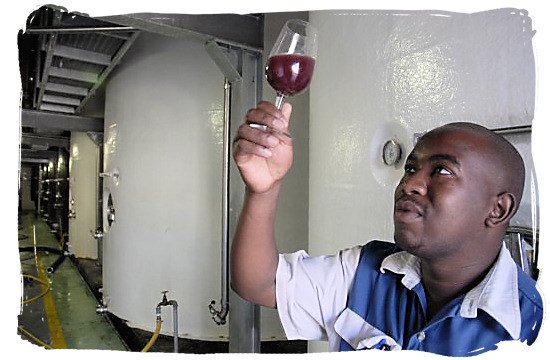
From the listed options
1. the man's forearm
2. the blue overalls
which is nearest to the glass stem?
the man's forearm

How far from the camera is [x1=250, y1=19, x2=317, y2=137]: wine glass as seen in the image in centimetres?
49

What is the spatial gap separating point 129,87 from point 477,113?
0.82 meters

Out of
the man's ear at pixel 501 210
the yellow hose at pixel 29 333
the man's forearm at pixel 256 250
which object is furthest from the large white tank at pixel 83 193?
the man's ear at pixel 501 210

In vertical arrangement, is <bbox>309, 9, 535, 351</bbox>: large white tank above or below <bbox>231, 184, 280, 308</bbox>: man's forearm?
above

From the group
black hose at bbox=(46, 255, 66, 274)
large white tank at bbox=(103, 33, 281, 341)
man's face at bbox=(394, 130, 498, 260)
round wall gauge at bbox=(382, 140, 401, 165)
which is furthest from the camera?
large white tank at bbox=(103, 33, 281, 341)

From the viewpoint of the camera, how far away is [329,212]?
1.96ft

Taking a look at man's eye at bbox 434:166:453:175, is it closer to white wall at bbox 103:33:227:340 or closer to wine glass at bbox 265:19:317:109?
wine glass at bbox 265:19:317:109

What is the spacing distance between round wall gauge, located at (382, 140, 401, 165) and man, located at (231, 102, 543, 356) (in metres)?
0.05

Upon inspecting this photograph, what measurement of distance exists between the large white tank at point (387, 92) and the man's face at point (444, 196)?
48 mm

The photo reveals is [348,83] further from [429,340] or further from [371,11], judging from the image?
[429,340]

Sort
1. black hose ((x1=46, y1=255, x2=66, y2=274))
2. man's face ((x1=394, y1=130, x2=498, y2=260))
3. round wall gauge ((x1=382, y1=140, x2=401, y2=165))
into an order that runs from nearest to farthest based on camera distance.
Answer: man's face ((x1=394, y1=130, x2=498, y2=260)) → round wall gauge ((x1=382, y1=140, x2=401, y2=165)) → black hose ((x1=46, y1=255, x2=66, y2=274))

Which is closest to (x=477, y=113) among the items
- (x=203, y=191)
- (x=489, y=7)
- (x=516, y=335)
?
(x=489, y=7)

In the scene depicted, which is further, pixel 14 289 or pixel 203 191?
pixel 203 191

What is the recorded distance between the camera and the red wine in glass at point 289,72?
49 centimetres
